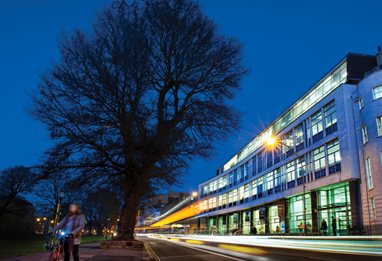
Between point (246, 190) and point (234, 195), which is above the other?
point (246, 190)

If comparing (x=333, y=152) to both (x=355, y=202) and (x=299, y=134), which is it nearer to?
(x=355, y=202)

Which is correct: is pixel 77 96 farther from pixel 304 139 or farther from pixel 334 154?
pixel 304 139

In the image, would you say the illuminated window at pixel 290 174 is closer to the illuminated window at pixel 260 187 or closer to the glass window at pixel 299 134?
the glass window at pixel 299 134

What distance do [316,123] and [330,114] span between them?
9.81 ft

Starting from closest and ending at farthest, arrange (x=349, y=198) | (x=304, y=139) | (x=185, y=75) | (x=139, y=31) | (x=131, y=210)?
(x=139, y=31) → (x=185, y=75) → (x=131, y=210) → (x=349, y=198) → (x=304, y=139)

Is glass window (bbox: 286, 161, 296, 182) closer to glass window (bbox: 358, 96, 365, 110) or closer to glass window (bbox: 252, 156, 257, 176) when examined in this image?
glass window (bbox: 358, 96, 365, 110)

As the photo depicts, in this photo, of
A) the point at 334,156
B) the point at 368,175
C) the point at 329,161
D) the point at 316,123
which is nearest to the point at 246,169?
the point at 316,123

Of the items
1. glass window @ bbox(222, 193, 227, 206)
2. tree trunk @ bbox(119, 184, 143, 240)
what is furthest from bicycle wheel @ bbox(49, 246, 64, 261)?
glass window @ bbox(222, 193, 227, 206)

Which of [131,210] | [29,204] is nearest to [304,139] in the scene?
[131,210]

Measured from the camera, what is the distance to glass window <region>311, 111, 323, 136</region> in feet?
129

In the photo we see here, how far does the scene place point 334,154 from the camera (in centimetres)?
3588

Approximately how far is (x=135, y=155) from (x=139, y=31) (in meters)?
5.85

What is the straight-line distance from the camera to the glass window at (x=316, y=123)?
39303mm

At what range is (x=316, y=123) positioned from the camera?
1581 inches
